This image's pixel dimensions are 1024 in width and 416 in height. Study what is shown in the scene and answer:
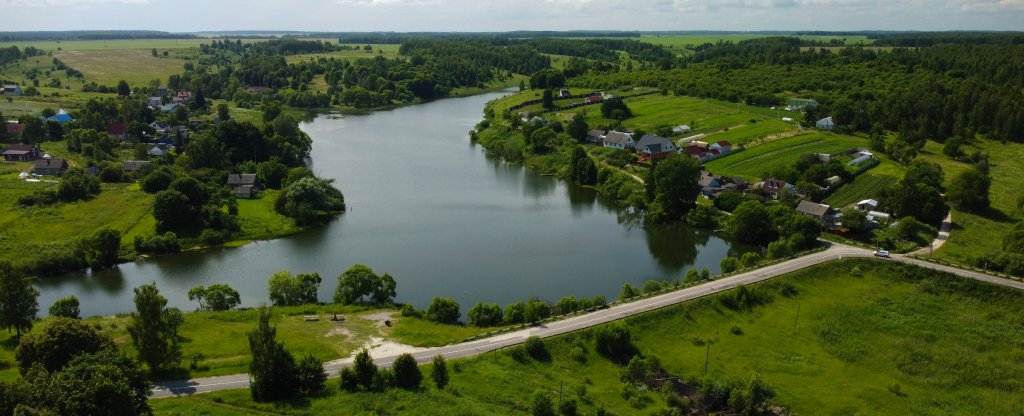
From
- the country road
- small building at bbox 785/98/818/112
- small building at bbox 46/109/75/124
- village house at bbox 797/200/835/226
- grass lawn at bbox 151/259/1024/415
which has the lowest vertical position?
grass lawn at bbox 151/259/1024/415

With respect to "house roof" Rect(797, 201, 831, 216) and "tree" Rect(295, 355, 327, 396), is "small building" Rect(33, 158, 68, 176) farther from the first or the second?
"house roof" Rect(797, 201, 831, 216)

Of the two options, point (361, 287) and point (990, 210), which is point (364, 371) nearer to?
point (361, 287)

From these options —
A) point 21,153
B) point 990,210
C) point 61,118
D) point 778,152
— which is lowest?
point 990,210

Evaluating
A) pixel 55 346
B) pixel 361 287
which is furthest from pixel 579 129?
pixel 55 346

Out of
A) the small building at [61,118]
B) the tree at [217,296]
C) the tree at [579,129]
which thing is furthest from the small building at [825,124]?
the small building at [61,118]

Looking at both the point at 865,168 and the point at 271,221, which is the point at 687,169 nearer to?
the point at 865,168

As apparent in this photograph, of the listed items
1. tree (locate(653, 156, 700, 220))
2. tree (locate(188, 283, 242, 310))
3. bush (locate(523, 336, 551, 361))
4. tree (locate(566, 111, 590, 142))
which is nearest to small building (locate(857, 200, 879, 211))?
tree (locate(653, 156, 700, 220))
